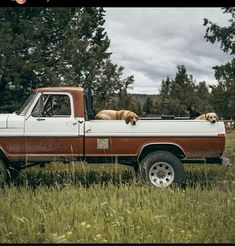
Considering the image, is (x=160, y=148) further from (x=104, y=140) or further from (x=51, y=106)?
(x=51, y=106)

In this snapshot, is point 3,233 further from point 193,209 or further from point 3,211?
point 193,209

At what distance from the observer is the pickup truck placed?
7.93 meters

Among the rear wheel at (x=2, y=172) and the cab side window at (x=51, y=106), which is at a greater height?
the cab side window at (x=51, y=106)

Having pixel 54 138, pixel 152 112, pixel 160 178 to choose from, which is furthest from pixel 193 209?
pixel 152 112

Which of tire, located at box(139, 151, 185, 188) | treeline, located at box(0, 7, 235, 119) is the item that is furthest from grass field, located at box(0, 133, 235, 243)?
treeline, located at box(0, 7, 235, 119)

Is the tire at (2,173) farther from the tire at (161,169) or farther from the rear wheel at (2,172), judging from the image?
the tire at (161,169)

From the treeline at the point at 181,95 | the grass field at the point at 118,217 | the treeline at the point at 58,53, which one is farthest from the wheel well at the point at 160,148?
the treeline at the point at 181,95

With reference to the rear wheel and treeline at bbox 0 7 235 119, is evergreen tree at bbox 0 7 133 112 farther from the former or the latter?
the rear wheel

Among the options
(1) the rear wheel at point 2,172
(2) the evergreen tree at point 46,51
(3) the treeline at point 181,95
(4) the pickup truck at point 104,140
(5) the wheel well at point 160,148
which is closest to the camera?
(1) the rear wheel at point 2,172

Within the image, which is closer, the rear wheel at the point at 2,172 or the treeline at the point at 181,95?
the rear wheel at the point at 2,172

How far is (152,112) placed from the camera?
44344 mm

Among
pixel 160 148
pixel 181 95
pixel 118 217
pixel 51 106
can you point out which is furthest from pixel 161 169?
pixel 181 95

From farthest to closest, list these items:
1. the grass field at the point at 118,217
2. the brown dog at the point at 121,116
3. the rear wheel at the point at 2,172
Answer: the brown dog at the point at 121,116
the rear wheel at the point at 2,172
the grass field at the point at 118,217

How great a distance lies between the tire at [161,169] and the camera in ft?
26.1
